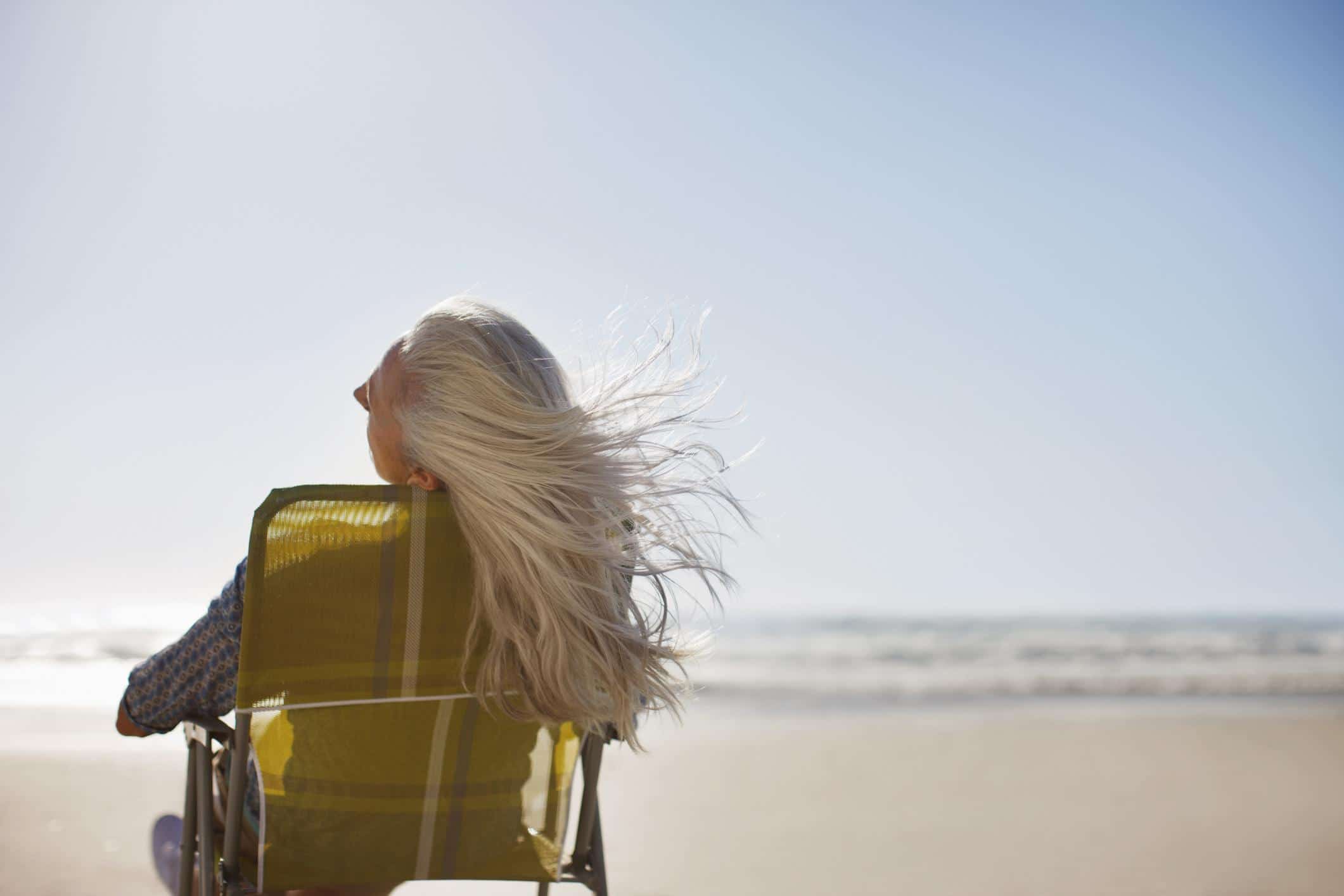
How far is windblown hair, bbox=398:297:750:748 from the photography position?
1658mm

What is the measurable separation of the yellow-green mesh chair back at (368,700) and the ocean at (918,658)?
15.0ft

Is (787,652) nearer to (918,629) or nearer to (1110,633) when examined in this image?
(918,629)

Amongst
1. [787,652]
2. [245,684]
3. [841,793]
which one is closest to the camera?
[245,684]

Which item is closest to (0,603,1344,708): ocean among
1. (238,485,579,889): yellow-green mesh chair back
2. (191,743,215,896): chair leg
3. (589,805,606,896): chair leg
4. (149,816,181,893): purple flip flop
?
(589,805,606,896): chair leg

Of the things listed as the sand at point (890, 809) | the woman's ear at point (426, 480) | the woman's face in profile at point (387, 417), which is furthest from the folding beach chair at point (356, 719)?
the sand at point (890, 809)

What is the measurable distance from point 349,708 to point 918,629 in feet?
66.5

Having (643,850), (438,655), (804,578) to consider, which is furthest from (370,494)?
(804,578)

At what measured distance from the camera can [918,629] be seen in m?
20.9

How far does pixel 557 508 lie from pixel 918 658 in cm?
1536

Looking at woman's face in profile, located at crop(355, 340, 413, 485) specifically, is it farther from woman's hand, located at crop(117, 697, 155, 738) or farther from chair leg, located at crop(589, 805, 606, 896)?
chair leg, located at crop(589, 805, 606, 896)

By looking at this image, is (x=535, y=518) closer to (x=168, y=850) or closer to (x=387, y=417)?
(x=387, y=417)

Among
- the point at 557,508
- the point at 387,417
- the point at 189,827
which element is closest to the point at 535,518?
the point at 557,508

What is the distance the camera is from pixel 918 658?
53.1 ft

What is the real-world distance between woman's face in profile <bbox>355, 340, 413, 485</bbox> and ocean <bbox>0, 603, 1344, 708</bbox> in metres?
4.62
